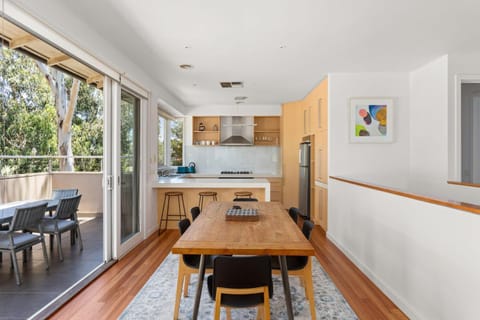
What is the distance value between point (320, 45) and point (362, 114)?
163cm

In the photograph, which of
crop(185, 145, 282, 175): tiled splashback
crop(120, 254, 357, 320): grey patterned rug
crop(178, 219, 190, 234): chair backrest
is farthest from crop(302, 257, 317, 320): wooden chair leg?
crop(185, 145, 282, 175): tiled splashback

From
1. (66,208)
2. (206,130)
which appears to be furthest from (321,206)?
(66,208)

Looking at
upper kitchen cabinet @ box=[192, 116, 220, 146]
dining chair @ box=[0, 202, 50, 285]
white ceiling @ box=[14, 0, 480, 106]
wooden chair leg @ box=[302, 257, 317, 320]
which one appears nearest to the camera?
wooden chair leg @ box=[302, 257, 317, 320]

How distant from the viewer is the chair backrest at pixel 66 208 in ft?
11.4

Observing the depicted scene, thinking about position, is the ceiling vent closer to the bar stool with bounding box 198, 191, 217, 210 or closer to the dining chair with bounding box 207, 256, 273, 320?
the bar stool with bounding box 198, 191, 217, 210

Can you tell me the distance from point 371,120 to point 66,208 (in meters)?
4.62

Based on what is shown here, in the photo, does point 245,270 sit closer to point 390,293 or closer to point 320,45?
point 390,293

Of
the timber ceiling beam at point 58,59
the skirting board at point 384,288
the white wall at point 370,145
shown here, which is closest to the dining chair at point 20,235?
the timber ceiling beam at point 58,59

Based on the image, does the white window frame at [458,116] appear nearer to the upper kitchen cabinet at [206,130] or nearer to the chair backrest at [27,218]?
the upper kitchen cabinet at [206,130]

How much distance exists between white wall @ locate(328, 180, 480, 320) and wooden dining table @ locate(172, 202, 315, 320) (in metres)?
0.97

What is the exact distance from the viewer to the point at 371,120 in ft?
14.1

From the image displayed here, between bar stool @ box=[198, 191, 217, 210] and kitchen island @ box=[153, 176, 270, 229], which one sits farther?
bar stool @ box=[198, 191, 217, 210]

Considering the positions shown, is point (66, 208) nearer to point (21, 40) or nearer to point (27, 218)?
point (27, 218)

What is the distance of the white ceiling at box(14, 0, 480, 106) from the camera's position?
240 cm
